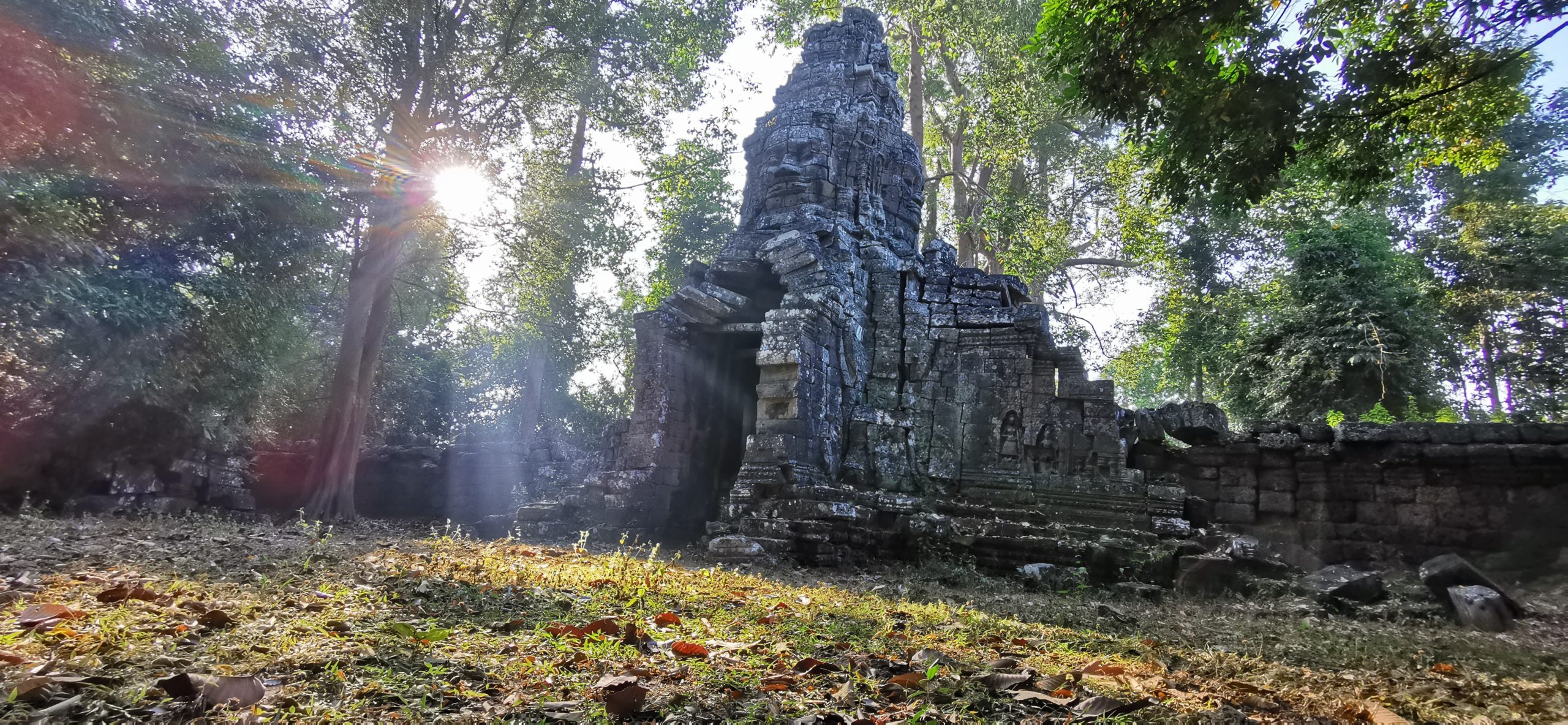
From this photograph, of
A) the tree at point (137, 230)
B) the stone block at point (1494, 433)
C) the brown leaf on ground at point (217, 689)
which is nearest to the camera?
the brown leaf on ground at point (217, 689)

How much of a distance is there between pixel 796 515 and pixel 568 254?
30.6 feet

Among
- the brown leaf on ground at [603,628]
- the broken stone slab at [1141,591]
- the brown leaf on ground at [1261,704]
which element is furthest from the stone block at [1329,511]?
the brown leaf on ground at [603,628]

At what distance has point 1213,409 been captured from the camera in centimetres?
1001

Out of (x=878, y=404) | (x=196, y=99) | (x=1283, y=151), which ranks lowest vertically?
(x=878, y=404)

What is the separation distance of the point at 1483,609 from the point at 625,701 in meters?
7.35

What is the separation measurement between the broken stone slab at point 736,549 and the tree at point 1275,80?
556 cm

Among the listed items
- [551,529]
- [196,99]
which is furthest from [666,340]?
Result: [196,99]

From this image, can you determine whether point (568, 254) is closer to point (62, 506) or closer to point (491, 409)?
point (62, 506)

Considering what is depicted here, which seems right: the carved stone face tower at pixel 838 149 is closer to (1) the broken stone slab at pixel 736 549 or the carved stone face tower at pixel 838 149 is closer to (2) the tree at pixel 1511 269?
(1) the broken stone slab at pixel 736 549

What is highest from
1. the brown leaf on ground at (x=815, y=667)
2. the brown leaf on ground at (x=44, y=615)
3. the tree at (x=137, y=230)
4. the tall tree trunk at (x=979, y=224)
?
the tall tree trunk at (x=979, y=224)

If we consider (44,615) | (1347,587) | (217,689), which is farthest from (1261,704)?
(1347,587)

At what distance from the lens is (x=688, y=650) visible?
9.97ft

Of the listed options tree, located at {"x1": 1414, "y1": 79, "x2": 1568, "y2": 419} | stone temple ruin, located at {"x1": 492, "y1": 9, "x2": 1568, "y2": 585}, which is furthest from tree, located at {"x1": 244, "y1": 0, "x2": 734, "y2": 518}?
tree, located at {"x1": 1414, "y1": 79, "x2": 1568, "y2": 419}

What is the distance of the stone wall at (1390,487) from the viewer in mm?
7781
